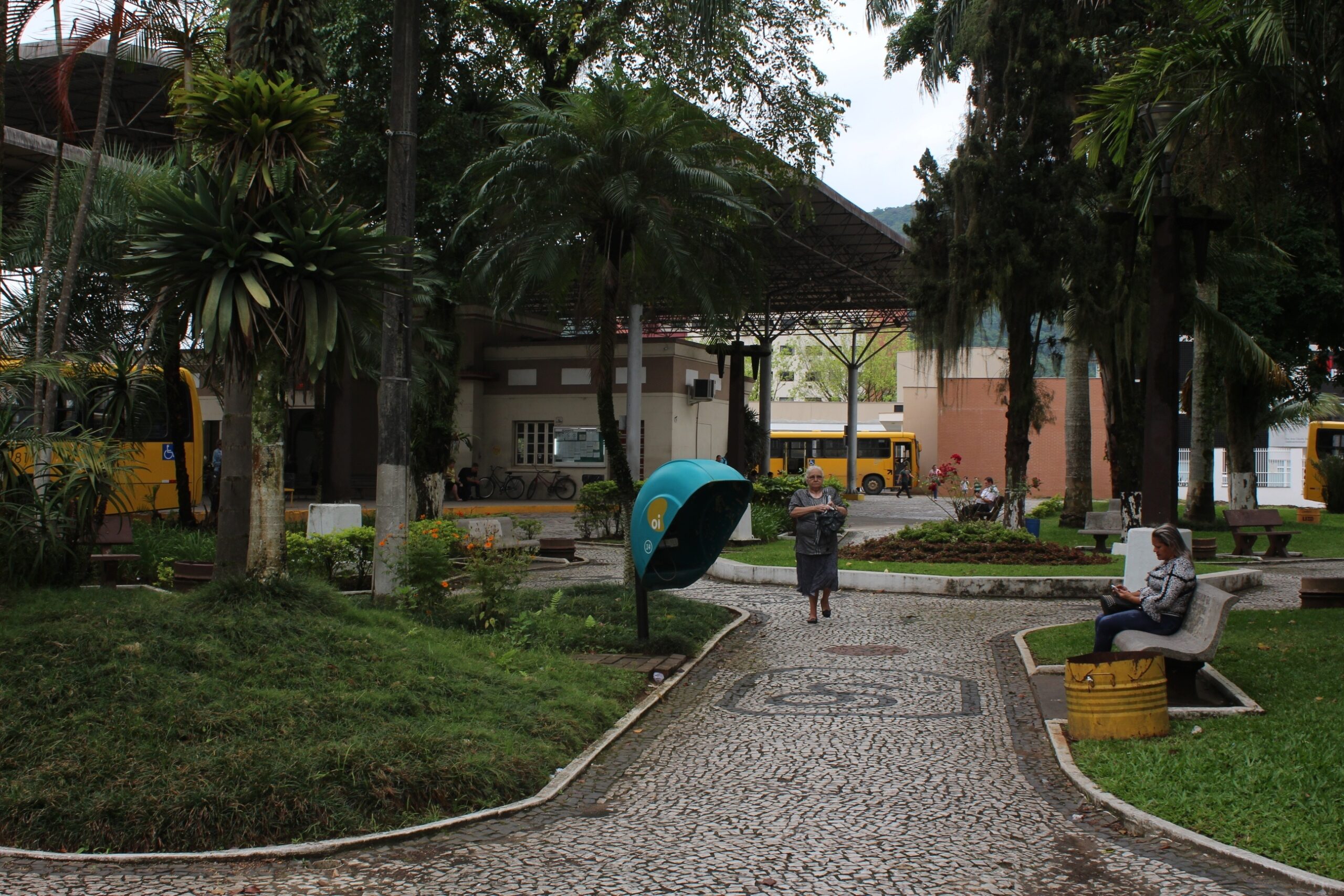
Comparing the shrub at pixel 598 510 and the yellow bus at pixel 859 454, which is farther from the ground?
the yellow bus at pixel 859 454

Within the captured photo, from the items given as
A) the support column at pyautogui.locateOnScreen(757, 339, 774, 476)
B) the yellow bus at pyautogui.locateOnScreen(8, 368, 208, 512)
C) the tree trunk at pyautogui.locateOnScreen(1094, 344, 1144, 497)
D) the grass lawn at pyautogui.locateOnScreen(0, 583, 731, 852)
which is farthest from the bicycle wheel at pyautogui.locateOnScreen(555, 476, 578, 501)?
the grass lawn at pyautogui.locateOnScreen(0, 583, 731, 852)

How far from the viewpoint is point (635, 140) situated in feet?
48.1

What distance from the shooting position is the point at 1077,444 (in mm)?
24547

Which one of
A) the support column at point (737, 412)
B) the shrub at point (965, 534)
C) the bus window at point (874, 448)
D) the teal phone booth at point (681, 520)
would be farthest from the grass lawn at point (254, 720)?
the bus window at point (874, 448)

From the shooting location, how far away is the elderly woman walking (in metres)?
11.7

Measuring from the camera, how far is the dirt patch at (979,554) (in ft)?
53.8

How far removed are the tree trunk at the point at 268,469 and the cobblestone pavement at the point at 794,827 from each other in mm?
3054

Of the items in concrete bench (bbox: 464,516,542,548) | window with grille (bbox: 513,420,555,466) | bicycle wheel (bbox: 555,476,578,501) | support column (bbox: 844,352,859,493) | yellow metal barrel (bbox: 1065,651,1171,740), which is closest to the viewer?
yellow metal barrel (bbox: 1065,651,1171,740)

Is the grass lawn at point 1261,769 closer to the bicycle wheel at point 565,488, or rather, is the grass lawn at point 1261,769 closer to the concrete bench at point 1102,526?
the concrete bench at point 1102,526

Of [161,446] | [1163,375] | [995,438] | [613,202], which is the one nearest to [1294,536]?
[1163,375]

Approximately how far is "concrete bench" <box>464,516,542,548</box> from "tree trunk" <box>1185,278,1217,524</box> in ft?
47.1

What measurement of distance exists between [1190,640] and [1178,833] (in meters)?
2.54

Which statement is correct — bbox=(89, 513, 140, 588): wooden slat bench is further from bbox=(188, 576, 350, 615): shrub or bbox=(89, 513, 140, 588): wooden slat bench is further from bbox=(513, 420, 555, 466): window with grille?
bbox=(513, 420, 555, 466): window with grille

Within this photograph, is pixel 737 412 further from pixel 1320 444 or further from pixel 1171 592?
pixel 1320 444
